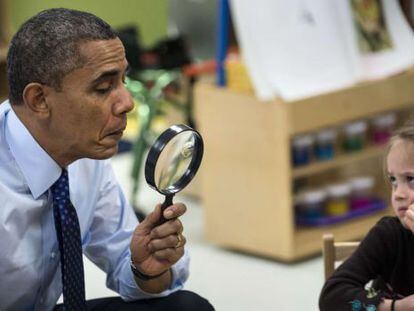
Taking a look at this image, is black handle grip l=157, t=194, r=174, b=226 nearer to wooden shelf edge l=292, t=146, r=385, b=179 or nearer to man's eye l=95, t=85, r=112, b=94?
man's eye l=95, t=85, r=112, b=94

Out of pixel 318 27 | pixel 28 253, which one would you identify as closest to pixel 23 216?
pixel 28 253

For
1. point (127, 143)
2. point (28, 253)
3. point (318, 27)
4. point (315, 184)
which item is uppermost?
point (28, 253)

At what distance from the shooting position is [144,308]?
2229 mm

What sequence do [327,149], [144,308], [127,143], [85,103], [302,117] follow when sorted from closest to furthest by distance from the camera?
[85,103], [144,308], [302,117], [327,149], [127,143]

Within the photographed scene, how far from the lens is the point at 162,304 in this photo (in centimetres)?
224

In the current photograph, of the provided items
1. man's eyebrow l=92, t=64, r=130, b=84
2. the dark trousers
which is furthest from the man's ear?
the dark trousers

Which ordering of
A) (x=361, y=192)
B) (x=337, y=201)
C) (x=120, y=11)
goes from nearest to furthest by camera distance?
(x=337, y=201) → (x=361, y=192) → (x=120, y=11)

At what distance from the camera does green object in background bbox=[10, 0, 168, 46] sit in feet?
19.4

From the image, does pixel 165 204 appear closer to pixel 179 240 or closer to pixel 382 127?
pixel 179 240

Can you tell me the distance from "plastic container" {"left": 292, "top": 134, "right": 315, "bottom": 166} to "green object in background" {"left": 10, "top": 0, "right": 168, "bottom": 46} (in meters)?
2.43

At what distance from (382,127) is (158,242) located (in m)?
2.20

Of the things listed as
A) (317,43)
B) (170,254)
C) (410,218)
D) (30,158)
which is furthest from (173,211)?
(317,43)

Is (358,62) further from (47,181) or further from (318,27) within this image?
(47,181)

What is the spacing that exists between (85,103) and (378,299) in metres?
0.71
